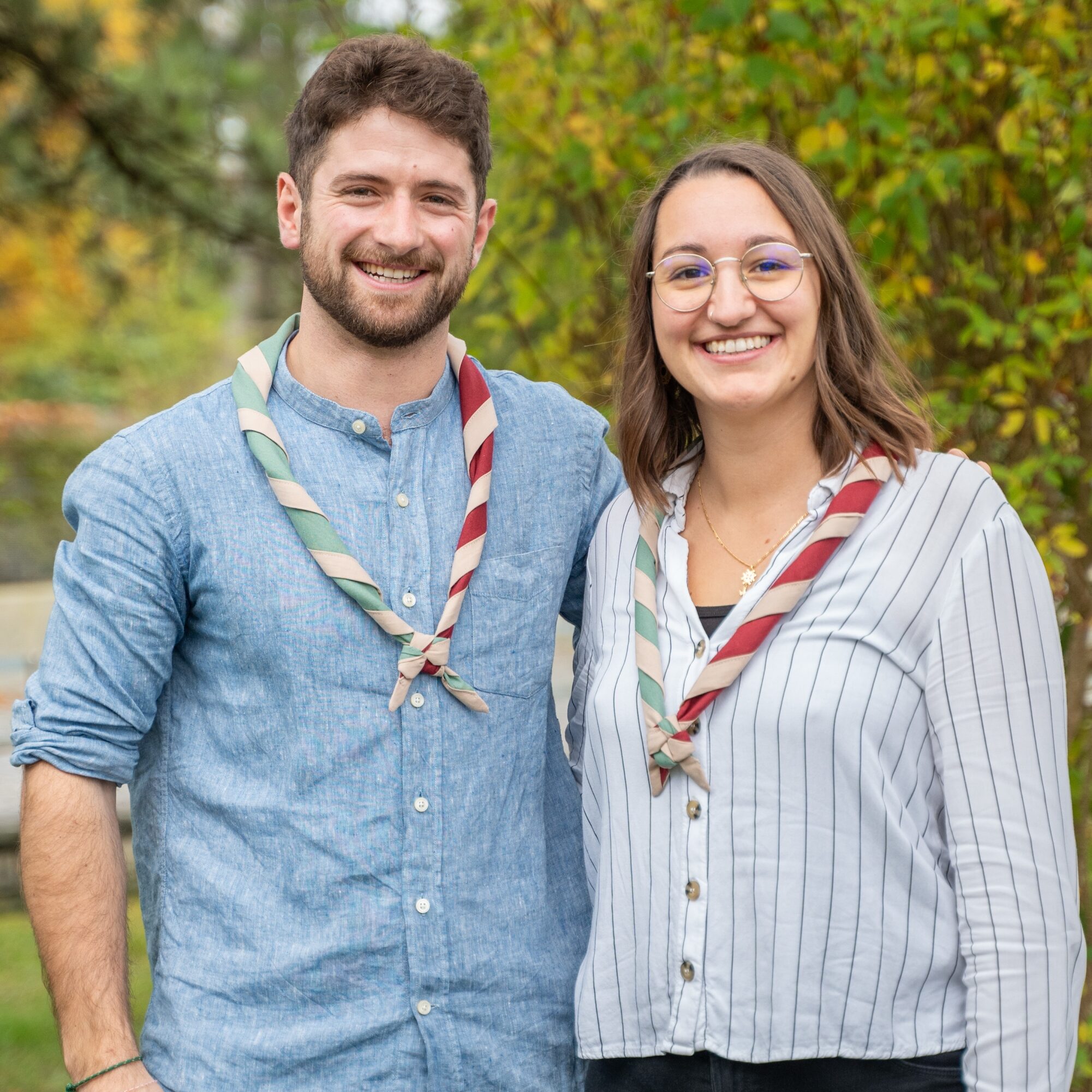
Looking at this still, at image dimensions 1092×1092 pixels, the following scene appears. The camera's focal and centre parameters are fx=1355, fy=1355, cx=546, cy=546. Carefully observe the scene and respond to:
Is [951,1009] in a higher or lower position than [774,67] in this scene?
lower

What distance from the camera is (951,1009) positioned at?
6.61 feet

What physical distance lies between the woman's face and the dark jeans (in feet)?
3.37

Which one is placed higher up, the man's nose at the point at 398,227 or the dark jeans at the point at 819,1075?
the man's nose at the point at 398,227

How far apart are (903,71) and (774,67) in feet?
Result: 1.21

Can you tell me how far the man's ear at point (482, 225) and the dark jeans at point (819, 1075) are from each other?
1.42 metres

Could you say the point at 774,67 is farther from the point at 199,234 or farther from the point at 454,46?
the point at 199,234

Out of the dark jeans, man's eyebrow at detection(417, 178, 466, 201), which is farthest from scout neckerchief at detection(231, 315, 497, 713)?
the dark jeans

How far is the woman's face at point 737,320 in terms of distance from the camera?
7.32ft

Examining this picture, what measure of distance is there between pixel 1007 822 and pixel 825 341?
843mm

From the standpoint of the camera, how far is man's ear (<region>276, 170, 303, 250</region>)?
8.07 feet

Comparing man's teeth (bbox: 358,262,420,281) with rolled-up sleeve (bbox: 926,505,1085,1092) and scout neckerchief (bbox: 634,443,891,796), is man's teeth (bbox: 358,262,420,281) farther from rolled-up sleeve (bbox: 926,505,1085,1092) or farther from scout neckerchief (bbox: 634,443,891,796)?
rolled-up sleeve (bbox: 926,505,1085,1092)

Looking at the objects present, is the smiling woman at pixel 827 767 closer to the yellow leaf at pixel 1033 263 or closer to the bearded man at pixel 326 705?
the bearded man at pixel 326 705

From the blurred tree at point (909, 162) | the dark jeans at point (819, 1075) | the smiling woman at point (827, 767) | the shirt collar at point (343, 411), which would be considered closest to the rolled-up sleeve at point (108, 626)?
the shirt collar at point (343, 411)

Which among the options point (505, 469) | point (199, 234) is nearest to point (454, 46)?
point (505, 469)
